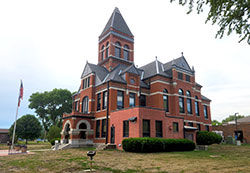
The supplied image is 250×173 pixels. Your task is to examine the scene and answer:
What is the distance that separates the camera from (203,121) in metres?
36.3

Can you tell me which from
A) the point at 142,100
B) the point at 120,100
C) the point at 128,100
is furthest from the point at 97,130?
the point at 142,100

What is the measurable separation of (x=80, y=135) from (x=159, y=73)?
1588 centimetres

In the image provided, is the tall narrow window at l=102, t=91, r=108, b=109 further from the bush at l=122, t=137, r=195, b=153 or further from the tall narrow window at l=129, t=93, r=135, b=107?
the bush at l=122, t=137, r=195, b=153

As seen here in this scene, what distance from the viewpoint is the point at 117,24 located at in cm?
3947

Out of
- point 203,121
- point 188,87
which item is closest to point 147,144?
point 188,87

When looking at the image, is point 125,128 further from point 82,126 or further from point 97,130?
point 82,126

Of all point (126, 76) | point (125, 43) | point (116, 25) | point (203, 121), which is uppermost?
point (116, 25)

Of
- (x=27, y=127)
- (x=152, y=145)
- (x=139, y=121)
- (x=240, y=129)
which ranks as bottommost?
(x=152, y=145)

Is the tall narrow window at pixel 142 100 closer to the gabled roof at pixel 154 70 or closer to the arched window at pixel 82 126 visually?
the gabled roof at pixel 154 70

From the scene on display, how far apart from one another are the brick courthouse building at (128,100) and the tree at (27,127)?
23.6 meters

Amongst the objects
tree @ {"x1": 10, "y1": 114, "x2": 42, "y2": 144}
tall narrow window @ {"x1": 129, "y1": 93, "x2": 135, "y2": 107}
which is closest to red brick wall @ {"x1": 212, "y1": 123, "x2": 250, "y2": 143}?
tall narrow window @ {"x1": 129, "y1": 93, "x2": 135, "y2": 107}

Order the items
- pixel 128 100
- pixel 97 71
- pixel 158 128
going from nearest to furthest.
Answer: pixel 158 128
pixel 128 100
pixel 97 71

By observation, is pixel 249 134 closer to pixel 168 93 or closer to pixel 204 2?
pixel 168 93

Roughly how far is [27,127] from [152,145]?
45971 mm
